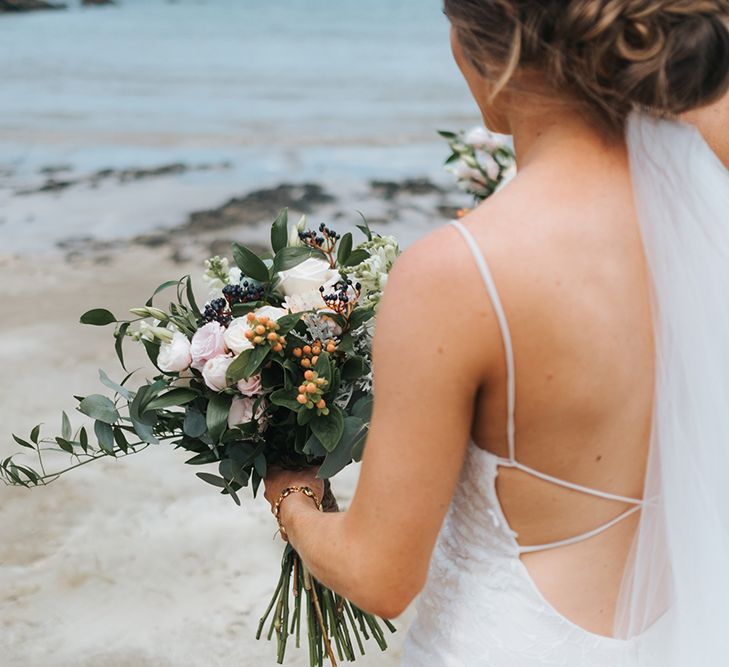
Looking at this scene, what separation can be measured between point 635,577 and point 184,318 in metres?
1.04

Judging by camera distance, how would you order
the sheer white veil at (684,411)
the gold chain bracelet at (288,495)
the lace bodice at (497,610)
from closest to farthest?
1. the sheer white veil at (684,411)
2. the lace bodice at (497,610)
3. the gold chain bracelet at (288,495)

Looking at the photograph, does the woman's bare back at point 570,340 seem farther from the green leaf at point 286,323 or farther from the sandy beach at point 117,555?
the sandy beach at point 117,555

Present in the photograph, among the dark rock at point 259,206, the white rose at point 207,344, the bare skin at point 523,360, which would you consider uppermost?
the bare skin at point 523,360

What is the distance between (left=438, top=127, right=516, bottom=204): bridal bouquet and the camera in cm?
364

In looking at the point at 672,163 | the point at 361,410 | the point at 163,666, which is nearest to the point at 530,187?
the point at 672,163

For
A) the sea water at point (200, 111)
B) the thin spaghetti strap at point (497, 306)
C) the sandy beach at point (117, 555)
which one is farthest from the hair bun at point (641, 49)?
the sea water at point (200, 111)

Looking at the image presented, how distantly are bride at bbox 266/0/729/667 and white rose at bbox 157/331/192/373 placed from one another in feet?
1.71

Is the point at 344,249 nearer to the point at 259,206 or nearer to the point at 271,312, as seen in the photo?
the point at 271,312

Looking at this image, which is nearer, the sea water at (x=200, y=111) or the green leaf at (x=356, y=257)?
the green leaf at (x=356, y=257)

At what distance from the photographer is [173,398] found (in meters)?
1.95

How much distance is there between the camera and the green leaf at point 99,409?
2090 mm

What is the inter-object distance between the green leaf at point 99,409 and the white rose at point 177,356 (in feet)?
0.76

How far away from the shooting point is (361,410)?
1981mm

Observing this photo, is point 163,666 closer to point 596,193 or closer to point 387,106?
point 596,193
